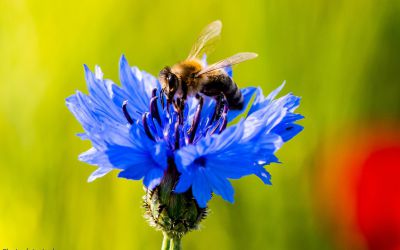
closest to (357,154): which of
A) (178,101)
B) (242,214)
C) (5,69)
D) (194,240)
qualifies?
(242,214)

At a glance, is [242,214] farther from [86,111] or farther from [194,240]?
[86,111]

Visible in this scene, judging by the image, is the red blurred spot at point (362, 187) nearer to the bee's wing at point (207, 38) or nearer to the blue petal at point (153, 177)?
the bee's wing at point (207, 38)

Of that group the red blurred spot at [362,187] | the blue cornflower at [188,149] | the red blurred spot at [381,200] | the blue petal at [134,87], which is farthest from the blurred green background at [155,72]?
the blue cornflower at [188,149]

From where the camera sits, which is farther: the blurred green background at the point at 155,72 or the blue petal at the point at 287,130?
the blurred green background at the point at 155,72

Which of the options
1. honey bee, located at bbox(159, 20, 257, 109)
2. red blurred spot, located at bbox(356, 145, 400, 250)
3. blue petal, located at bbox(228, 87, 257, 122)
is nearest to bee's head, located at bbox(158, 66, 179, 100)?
honey bee, located at bbox(159, 20, 257, 109)

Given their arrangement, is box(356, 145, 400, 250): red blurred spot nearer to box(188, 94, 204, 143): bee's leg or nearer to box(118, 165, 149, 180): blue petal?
box(188, 94, 204, 143): bee's leg

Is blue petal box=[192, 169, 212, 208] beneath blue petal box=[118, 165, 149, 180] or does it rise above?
beneath
